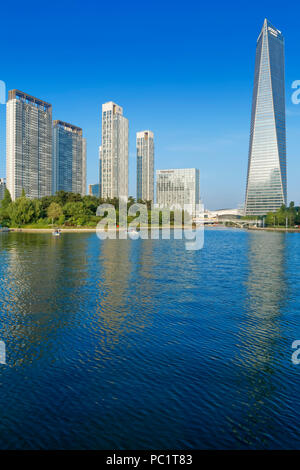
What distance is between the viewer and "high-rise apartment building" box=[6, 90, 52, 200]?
175m

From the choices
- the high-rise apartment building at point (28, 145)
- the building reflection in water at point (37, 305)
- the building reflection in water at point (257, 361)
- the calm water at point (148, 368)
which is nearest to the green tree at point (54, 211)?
the high-rise apartment building at point (28, 145)

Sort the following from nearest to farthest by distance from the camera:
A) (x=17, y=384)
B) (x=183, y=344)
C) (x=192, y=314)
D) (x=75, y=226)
A: (x=17, y=384)
(x=183, y=344)
(x=192, y=314)
(x=75, y=226)

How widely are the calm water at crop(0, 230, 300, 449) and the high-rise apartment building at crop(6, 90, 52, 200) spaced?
6732 inches

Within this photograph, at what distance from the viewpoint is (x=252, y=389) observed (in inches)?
399

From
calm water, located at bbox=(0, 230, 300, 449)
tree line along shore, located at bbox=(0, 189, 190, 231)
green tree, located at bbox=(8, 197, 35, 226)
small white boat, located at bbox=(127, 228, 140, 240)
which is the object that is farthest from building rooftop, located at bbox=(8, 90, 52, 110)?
calm water, located at bbox=(0, 230, 300, 449)

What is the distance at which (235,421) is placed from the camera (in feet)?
28.2

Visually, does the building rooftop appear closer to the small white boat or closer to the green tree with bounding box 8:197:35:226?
the green tree with bounding box 8:197:35:226

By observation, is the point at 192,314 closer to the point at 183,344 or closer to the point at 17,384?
the point at 183,344

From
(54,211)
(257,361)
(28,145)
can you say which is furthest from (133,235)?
(28,145)

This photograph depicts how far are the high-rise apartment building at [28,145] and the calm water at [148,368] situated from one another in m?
171

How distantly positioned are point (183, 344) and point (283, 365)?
3780 millimetres

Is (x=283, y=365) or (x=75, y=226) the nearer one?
(x=283, y=365)
